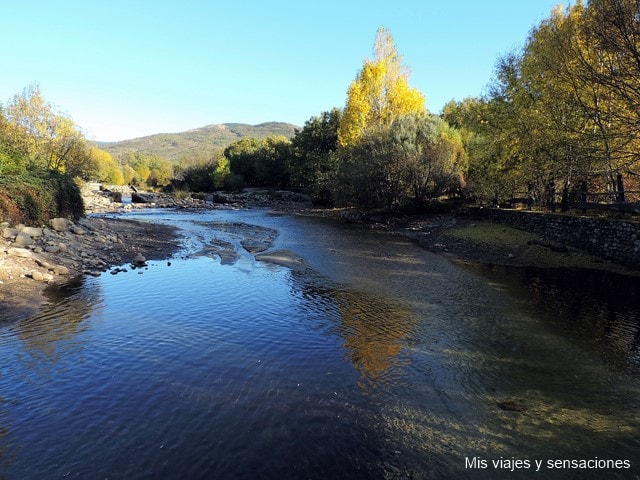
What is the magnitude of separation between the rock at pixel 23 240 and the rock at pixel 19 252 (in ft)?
1.98

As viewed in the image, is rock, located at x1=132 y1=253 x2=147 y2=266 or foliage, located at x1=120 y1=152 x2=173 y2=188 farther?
foliage, located at x1=120 y1=152 x2=173 y2=188

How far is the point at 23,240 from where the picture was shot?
60.8ft

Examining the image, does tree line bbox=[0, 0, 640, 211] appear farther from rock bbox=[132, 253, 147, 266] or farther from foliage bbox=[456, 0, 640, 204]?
rock bbox=[132, 253, 147, 266]

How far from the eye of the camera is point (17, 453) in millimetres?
Result: 6418

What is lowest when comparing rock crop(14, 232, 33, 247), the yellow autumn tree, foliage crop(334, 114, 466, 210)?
rock crop(14, 232, 33, 247)

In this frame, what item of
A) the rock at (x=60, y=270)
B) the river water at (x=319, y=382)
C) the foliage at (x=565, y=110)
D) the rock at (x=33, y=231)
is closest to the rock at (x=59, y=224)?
the rock at (x=33, y=231)

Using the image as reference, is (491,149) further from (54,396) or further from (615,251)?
(54,396)

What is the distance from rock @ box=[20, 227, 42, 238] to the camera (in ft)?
64.7

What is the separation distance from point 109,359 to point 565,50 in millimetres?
28327

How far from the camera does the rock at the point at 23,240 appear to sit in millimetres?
18234

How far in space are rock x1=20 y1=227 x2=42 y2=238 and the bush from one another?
0.87 m

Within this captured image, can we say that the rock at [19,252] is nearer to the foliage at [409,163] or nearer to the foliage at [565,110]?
the foliage at [565,110]

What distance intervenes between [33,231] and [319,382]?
18.8 m

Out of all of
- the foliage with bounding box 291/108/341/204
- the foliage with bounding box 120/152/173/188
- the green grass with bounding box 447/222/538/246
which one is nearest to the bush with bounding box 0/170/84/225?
the green grass with bounding box 447/222/538/246
